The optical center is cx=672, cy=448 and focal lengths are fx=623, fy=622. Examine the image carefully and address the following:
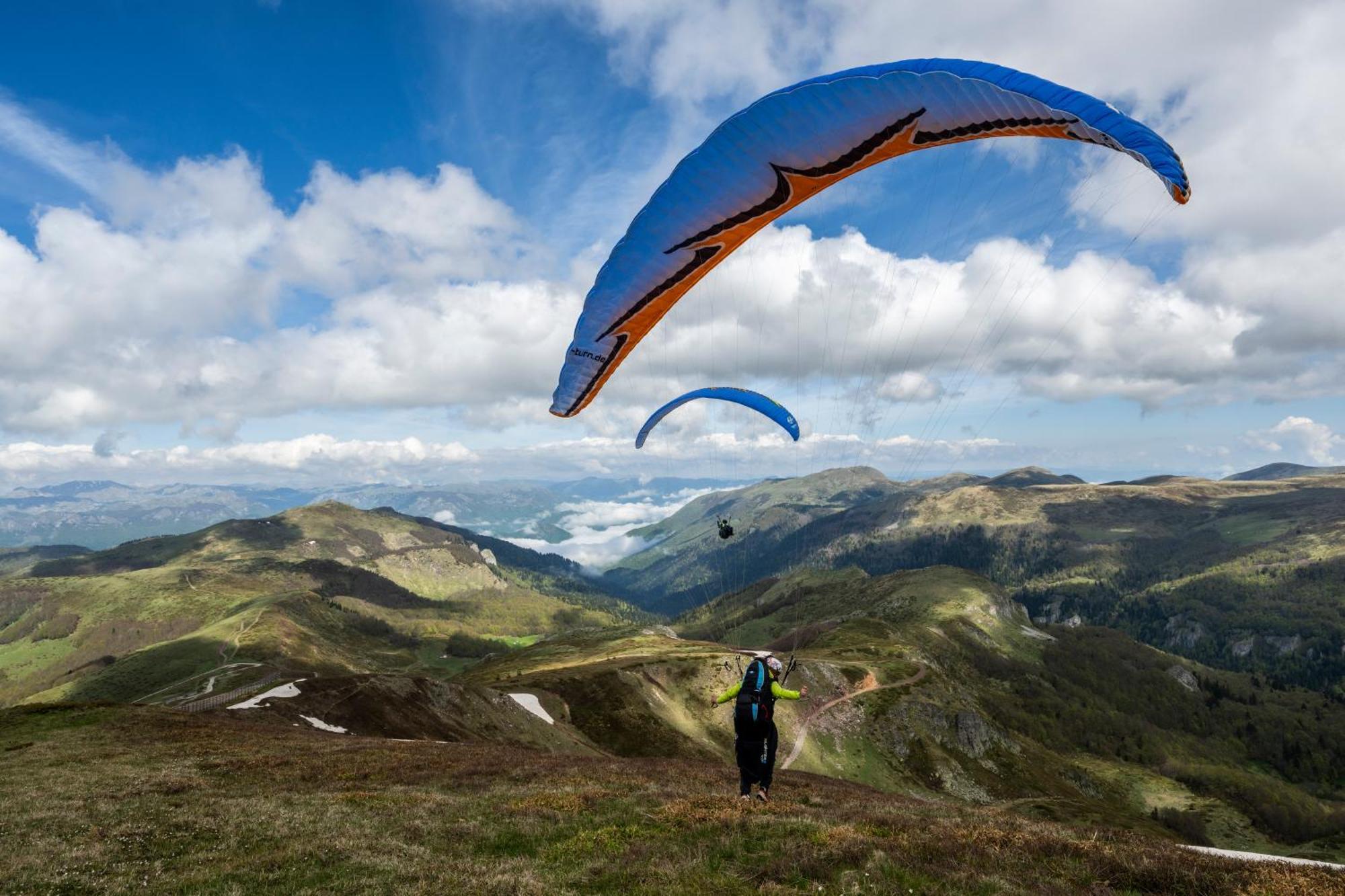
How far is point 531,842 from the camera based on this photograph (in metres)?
13.2

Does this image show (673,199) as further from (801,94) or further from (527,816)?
(527,816)

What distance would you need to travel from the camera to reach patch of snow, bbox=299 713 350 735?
48.3 metres

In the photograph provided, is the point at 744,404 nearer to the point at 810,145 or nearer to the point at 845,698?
the point at 810,145

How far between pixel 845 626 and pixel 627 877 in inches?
6432

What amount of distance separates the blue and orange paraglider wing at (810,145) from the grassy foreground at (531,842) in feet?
49.0

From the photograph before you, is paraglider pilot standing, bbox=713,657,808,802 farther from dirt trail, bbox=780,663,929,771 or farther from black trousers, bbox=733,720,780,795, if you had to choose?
dirt trail, bbox=780,663,929,771

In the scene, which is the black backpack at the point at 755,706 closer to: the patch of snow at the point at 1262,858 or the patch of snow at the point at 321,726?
the patch of snow at the point at 1262,858

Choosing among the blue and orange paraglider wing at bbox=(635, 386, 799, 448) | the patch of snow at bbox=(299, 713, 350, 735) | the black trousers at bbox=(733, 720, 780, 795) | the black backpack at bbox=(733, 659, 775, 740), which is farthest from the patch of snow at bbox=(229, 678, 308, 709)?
the black backpack at bbox=(733, 659, 775, 740)

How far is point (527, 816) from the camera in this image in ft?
50.6

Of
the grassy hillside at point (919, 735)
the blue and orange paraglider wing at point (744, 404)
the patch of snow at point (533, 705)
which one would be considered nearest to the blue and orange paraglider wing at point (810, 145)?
the blue and orange paraglider wing at point (744, 404)

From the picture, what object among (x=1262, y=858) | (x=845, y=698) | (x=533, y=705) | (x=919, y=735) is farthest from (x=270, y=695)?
(x=919, y=735)

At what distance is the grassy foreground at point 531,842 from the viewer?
1012cm

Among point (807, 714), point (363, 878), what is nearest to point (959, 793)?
point (807, 714)

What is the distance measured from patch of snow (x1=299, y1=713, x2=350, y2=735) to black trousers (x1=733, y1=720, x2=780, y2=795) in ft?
139
